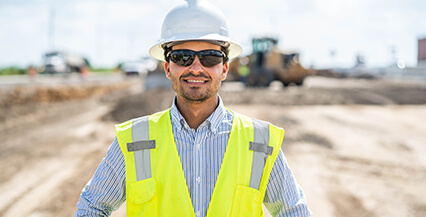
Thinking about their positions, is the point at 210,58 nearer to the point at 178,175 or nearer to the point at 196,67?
the point at 196,67

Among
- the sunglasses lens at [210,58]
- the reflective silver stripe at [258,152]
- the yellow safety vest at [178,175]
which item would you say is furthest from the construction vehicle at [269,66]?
the yellow safety vest at [178,175]

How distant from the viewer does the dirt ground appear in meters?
6.07

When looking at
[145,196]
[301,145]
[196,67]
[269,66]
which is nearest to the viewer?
[145,196]

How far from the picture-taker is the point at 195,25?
7.20ft

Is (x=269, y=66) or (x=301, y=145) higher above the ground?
(x=269, y=66)

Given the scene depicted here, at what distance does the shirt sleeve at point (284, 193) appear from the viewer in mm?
1979

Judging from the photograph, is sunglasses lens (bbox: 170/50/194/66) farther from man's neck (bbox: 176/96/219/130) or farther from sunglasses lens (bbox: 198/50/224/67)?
man's neck (bbox: 176/96/219/130)

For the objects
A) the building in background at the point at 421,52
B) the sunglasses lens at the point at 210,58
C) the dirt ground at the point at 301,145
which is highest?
the building in background at the point at 421,52

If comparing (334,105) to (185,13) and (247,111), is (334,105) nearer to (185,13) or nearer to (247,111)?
(247,111)

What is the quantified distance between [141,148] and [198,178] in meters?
0.37

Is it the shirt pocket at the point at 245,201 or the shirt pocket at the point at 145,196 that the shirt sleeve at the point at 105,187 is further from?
the shirt pocket at the point at 245,201

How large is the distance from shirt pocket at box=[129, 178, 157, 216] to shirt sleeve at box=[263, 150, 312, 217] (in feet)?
2.13

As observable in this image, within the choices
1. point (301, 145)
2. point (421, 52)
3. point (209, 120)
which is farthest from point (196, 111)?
point (421, 52)

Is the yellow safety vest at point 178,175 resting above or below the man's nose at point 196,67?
below
